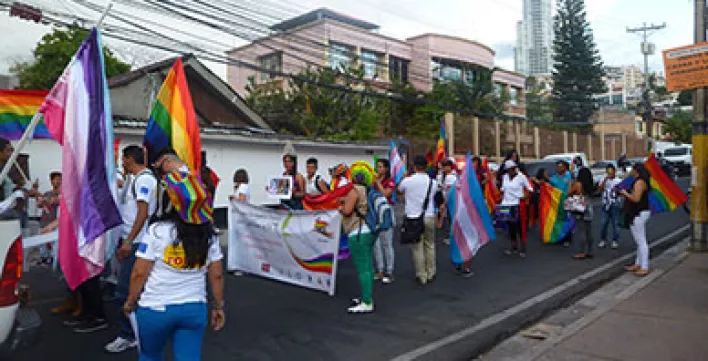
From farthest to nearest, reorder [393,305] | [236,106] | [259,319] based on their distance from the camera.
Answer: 1. [236,106]
2. [393,305]
3. [259,319]

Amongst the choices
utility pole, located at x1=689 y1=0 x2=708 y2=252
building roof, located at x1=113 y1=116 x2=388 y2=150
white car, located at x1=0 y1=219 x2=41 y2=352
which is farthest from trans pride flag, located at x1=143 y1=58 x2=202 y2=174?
utility pole, located at x1=689 y1=0 x2=708 y2=252

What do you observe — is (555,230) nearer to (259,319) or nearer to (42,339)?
(259,319)

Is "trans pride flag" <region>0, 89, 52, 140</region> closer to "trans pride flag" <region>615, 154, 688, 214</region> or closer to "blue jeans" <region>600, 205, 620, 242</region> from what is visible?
"trans pride flag" <region>615, 154, 688, 214</region>

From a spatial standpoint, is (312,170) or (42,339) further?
(312,170)

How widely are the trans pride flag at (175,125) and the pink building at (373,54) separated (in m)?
28.7

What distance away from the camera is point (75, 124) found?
4.22 metres

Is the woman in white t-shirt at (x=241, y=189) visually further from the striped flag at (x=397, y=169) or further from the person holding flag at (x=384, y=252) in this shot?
the striped flag at (x=397, y=169)

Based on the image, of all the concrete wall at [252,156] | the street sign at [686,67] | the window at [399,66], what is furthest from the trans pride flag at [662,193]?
the window at [399,66]

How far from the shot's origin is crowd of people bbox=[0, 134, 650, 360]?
3039 millimetres

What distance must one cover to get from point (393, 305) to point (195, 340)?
12.6ft

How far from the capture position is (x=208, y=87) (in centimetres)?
1842

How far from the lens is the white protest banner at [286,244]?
6871 millimetres

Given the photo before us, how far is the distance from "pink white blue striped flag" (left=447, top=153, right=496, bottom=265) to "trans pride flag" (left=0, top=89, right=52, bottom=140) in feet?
18.8

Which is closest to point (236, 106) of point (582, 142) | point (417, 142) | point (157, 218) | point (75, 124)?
point (417, 142)
